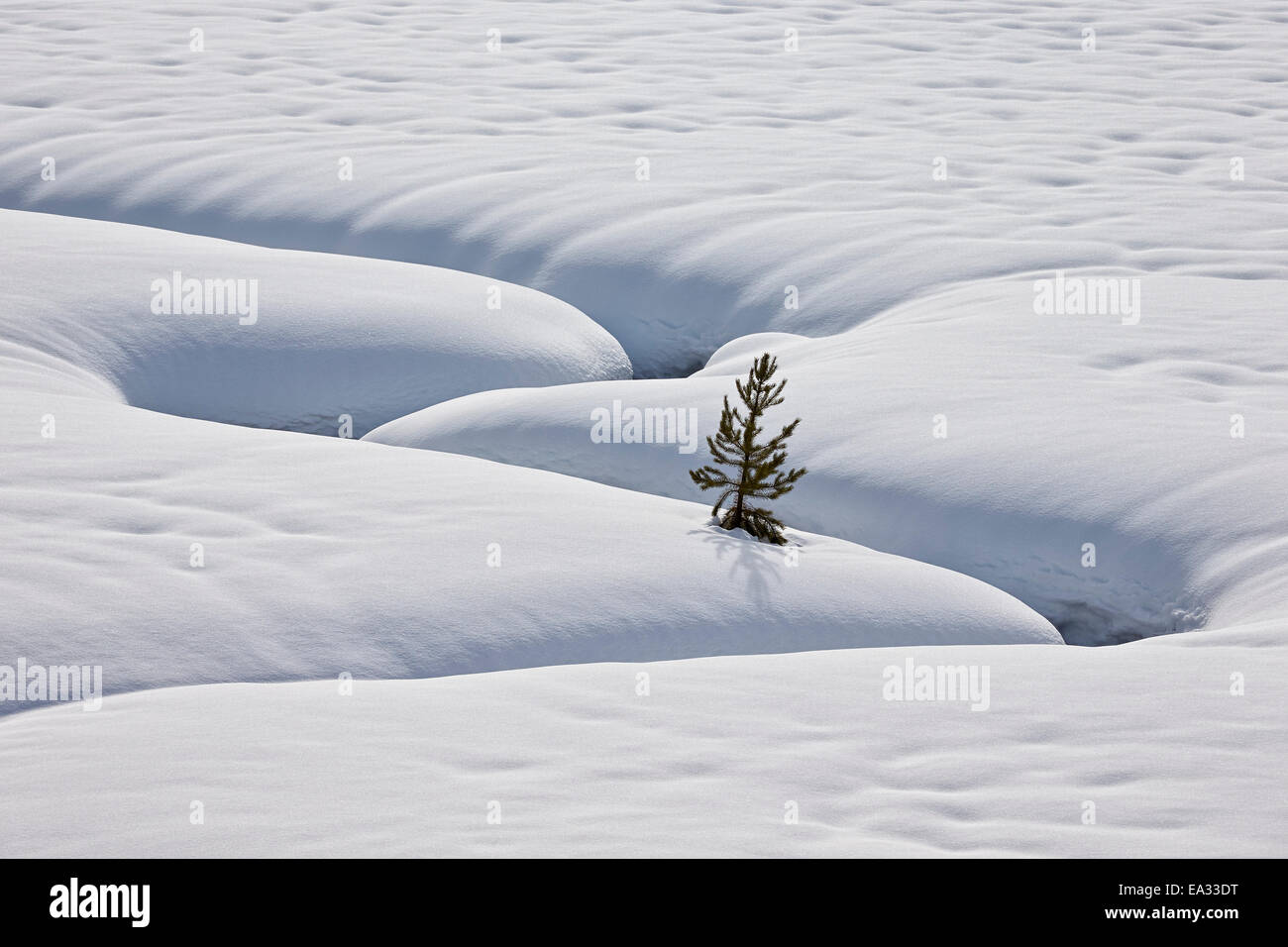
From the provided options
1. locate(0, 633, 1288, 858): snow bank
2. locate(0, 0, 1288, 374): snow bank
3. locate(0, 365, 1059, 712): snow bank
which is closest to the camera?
locate(0, 633, 1288, 858): snow bank

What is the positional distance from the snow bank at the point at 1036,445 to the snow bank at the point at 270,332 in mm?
538

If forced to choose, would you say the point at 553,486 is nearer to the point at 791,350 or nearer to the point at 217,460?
the point at 217,460

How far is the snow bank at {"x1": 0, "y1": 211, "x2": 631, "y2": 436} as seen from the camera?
565cm

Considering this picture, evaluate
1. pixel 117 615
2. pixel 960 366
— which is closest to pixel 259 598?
pixel 117 615

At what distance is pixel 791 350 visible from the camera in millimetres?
6148

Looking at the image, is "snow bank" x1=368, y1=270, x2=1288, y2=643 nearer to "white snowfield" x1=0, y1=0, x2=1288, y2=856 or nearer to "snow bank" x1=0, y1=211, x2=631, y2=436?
"white snowfield" x1=0, y1=0, x2=1288, y2=856

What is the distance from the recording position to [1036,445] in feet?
15.4

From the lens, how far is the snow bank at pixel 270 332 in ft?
18.5

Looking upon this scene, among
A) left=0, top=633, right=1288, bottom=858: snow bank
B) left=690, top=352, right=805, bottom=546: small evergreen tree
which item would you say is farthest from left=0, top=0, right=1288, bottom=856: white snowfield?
left=690, top=352, right=805, bottom=546: small evergreen tree

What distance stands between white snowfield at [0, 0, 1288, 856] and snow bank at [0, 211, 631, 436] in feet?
0.09

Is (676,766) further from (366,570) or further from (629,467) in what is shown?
(629,467)

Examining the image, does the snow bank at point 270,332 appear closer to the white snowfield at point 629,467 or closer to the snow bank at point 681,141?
the white snowfield at point 629,467

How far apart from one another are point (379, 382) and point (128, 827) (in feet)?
12.3
